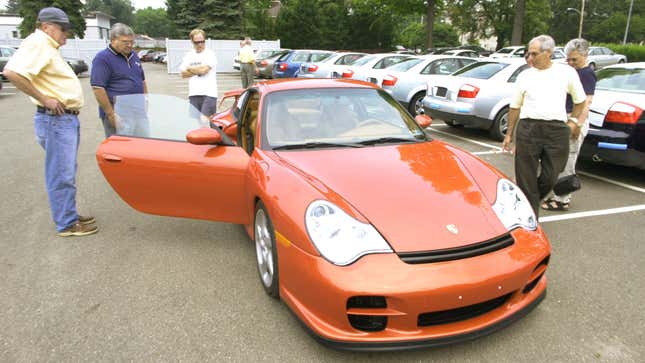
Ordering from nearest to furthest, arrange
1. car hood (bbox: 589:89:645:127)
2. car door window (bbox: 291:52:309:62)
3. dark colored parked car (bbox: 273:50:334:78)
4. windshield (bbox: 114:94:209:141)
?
windshield (bbox: 114:94:209:141) → car hood (bbox: 589:89:645:127) → dark colored parked car (bbox: 273:50:334:78) → car door window (bbox: 291:52:309:62)

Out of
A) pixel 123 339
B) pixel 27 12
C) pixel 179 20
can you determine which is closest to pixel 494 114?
pixel 123 339

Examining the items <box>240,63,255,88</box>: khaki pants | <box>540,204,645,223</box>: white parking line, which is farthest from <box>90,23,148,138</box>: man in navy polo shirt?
<box>240,63,255,88</box>: khaki pants

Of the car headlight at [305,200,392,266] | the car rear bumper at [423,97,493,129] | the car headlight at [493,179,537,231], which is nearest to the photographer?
the car headlight at [305,200,392,266]

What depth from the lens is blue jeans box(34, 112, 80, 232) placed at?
385 centimetres

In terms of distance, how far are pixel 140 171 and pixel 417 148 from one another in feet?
7.02

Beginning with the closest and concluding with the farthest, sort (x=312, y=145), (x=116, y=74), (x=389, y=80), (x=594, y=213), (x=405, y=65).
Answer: (x=312, y=145) → (x=116, y=74) → (x=594, y=213) → (x=389, y=80) → (x=405, y=65)

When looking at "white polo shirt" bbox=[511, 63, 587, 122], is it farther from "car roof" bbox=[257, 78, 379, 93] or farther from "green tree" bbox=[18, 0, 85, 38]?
"green tree" bbox=[18, 0, 85, 38]

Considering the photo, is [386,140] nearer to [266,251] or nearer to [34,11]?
[266,251]

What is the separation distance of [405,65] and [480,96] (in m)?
3.74

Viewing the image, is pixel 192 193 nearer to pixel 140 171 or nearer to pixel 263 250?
pixel 140 171

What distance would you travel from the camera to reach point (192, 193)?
3.54m

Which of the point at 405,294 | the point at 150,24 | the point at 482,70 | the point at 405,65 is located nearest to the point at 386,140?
the point at 405,294

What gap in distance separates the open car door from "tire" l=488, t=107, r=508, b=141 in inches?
238

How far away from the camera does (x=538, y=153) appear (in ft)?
13.4
